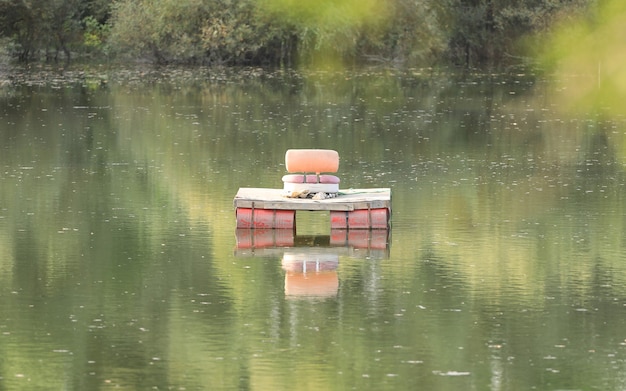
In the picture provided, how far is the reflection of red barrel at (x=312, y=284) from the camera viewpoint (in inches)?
526

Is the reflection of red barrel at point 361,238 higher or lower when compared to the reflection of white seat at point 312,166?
lower

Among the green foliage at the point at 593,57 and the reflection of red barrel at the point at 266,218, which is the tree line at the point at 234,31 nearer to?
the green foliage at the point at 593,57

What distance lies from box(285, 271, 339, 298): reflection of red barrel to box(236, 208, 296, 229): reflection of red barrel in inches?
79.1

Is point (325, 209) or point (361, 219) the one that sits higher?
point (325, 209)

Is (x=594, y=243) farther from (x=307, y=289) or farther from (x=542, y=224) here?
(x=307, y=289)

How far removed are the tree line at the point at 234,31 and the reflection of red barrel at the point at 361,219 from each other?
3171 cm

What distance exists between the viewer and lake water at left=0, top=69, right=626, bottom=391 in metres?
10.9

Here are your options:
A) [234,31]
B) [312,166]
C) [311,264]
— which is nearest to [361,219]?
[312,166]

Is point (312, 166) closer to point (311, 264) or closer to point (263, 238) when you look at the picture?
point (263, 238)

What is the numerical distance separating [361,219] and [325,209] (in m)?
0.44

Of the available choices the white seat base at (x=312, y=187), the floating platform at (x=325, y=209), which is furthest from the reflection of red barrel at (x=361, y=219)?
the white seat base at (x=312, y=187)

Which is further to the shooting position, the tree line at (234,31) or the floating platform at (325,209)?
the tree line at (234,31)

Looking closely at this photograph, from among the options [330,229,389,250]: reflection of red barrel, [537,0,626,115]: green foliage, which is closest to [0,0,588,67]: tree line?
[537,0,626,115]: green foliage

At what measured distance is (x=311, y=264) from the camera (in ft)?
48.0
